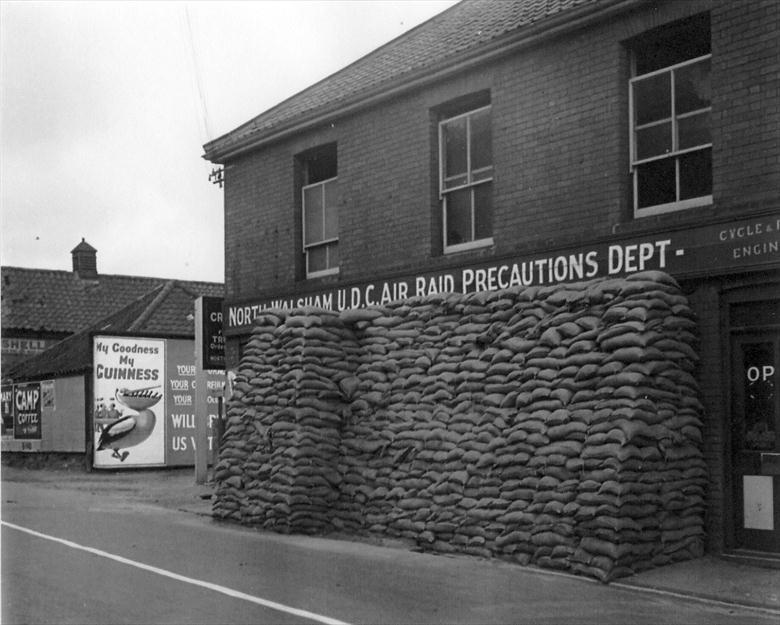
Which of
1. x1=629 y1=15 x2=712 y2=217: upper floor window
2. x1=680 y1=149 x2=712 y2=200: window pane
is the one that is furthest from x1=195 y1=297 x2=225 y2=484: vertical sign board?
x1=680 y1=149 x2=712 y2=200: window pane

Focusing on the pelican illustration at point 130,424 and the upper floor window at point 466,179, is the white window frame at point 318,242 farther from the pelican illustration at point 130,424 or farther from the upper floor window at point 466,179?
the pelican illustration at point 130,424

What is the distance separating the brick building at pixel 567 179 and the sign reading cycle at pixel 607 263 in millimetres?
21

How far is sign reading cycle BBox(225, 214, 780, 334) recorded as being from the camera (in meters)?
9.93

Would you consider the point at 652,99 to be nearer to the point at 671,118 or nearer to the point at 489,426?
the point at 671,118

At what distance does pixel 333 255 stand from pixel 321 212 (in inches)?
29.8

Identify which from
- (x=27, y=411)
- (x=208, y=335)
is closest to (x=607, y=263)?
(x=208, y=335)

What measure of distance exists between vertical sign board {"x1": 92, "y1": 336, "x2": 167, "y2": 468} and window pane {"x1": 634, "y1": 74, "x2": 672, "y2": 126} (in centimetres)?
1647

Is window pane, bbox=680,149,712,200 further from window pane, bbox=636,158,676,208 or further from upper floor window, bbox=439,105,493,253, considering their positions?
upper floor window, bbox=439,105,493,253

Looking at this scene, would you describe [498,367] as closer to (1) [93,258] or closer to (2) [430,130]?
(2) [430,130]

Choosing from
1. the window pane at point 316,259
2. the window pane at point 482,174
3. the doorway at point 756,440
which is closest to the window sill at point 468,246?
the window pane at point 482,174

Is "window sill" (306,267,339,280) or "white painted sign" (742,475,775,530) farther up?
"window sill" (306,267,339,280)

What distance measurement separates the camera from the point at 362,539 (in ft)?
41.3

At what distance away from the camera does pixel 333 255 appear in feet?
52.3

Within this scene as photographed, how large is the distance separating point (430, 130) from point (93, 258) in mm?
28521
